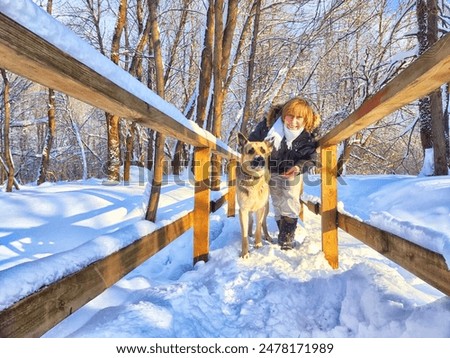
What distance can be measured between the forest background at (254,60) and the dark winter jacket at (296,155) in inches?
49.4

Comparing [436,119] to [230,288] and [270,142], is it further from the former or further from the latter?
[230,288]

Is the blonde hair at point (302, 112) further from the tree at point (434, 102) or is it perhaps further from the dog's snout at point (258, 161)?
the tree at point (434, 102)

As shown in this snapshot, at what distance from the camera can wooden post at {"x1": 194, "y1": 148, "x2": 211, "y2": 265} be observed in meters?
2.80

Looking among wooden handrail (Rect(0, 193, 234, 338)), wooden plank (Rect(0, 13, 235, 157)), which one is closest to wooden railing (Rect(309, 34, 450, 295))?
wooden plank (Rect(0, 13, 235, 157))

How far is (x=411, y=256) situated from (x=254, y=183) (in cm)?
200

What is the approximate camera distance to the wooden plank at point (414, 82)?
989 mm

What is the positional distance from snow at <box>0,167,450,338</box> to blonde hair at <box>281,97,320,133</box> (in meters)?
1.20

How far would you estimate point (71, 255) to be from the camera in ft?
4.08

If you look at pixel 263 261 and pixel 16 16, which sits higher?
pixel 16 16
